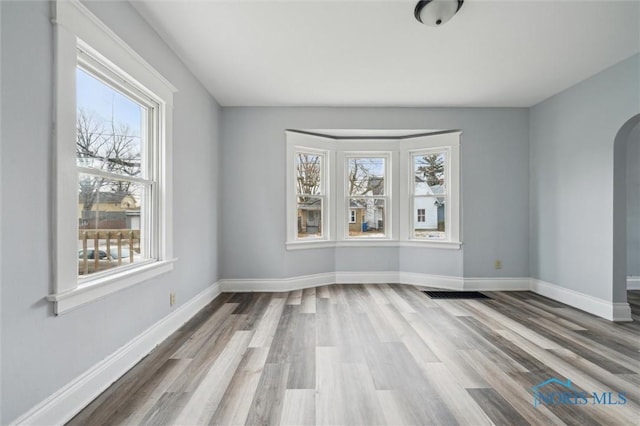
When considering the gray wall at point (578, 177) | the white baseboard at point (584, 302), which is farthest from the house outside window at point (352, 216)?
the white baseboard at point (584, 302)

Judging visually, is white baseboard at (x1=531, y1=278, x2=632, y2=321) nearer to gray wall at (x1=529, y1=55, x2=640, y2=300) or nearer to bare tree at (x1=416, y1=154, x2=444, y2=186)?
gray wall at (x1=529, y1=55, x2=640, y2=300)

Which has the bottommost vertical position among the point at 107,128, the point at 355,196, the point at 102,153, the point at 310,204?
the point at 310,204

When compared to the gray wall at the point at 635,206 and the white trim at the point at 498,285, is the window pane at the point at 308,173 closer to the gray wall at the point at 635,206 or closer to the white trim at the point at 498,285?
the white trim at the point at 498,285

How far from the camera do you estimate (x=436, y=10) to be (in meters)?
2.11

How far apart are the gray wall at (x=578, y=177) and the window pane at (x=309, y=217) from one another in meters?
3.02

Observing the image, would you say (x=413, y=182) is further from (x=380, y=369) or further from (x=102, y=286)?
(x=102, y=286)

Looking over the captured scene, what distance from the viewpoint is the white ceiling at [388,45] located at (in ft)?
7.25

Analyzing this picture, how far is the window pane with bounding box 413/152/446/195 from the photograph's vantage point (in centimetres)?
448

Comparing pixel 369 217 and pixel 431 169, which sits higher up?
pixel 431 169

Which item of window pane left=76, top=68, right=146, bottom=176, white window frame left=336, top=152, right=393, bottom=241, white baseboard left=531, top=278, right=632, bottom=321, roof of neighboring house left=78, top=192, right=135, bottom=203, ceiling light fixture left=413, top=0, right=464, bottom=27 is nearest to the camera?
window pane left=76, top=68, right=146, bottom=176

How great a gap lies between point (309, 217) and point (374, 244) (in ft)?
3.58

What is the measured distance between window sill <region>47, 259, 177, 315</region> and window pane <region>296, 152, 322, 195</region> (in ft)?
7.75

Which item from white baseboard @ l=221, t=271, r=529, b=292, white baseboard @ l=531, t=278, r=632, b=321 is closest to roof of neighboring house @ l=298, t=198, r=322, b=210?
white baseboard @ l=221, t=271, r=529, b=292

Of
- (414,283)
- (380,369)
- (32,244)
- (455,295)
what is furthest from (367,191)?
(32,244)
